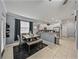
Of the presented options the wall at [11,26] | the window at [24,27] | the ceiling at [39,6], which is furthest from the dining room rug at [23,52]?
the window at [24,27]

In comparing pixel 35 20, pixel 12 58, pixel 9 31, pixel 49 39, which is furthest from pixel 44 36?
pixel 12 58

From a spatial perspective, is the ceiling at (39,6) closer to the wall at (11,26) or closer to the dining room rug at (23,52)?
the wall at (11,26)

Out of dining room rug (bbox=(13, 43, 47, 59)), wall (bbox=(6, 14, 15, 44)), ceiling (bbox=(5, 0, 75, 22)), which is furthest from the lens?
wall (bbox=(6, 14, 15, 44))

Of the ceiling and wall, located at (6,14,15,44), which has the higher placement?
the ceiling

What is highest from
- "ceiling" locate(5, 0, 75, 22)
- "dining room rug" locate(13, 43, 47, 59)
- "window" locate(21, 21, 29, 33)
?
"ceiling" locate(5, 0, 75, 22)

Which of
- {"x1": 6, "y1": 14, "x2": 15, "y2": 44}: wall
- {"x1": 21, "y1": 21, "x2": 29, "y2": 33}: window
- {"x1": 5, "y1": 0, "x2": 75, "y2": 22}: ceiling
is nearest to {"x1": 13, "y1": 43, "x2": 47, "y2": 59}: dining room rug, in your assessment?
{"x1": 6, "y1": 14, "x2": 15, "y2": 44}: wall

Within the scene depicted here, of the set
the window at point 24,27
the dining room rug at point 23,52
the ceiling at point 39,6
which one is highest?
the ceiling at point 39,6

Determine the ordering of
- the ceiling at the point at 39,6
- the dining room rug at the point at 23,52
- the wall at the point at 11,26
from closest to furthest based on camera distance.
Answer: the ceiling at the point at 39,6 < the dining room rug at the point at 23,52 < the wall at the point at 11,26

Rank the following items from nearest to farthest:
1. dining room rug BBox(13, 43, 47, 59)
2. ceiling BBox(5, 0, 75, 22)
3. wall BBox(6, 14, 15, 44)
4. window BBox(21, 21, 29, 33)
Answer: ceiling BBox(5, 0, 75, 22), dining room rug BBox(13, 43, 47, 59), wall BBox(6, 14, 15, 44), window BBox(21, 21, 29, 33)

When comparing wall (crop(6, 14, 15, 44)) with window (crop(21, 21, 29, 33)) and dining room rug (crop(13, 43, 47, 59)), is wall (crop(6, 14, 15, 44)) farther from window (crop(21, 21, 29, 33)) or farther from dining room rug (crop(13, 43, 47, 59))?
dining room rug (crop(13, 43, 47, 59))

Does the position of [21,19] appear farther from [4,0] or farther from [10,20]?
[4,0]

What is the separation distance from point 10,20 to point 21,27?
1522mm

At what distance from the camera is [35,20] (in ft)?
24.8

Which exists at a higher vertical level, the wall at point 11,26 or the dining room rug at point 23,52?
the wall at point 11,26
